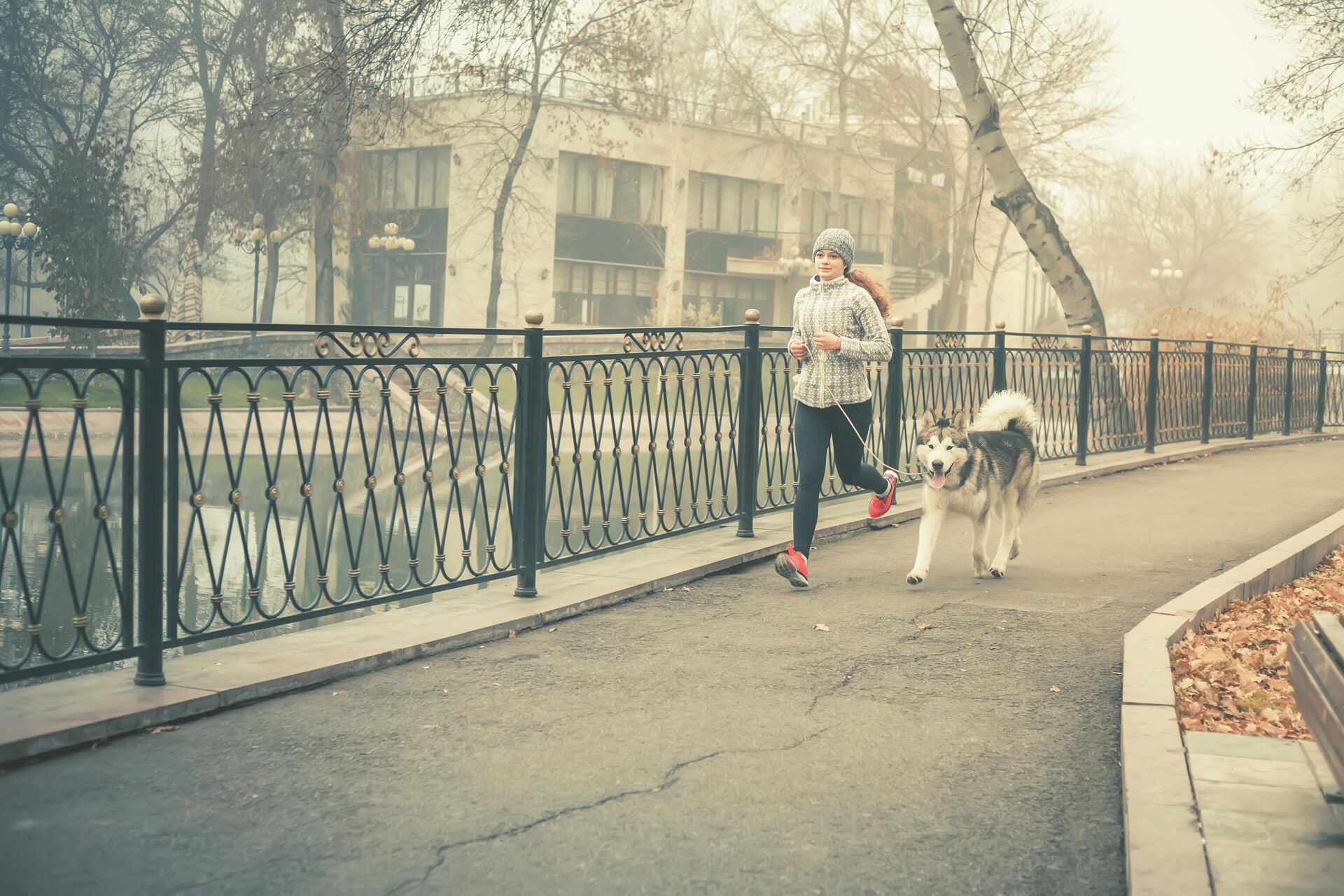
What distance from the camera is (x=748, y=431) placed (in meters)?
8.98

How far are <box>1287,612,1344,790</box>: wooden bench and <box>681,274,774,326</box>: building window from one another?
174 feet

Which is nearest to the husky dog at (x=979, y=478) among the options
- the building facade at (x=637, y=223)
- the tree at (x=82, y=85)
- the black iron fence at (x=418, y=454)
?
the black iron fence at (x=418, y=454)

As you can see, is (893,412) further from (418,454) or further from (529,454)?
(418,454)

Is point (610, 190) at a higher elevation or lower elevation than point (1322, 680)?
higher

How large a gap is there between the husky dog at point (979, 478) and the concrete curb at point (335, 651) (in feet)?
4.34

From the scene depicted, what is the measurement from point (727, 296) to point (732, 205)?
4.06 meters

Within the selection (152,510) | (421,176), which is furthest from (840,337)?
(421,176)

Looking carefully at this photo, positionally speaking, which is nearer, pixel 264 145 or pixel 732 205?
pixel 264 145

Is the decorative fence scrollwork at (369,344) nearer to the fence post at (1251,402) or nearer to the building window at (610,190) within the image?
the fence post at (1251,402)

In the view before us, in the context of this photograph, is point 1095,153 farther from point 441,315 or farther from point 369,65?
point 369,65

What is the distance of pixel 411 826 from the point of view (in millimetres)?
3879

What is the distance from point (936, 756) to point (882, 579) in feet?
11.3

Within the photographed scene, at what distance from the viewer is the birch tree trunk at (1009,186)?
19.1 m

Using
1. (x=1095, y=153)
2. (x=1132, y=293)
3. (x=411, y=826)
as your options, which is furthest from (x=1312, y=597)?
(x=1132, y=293)
